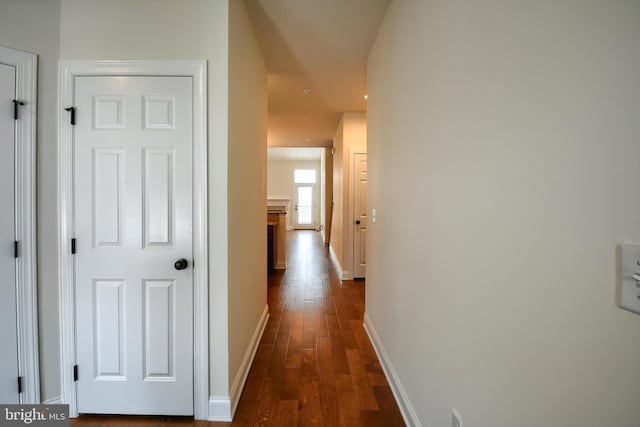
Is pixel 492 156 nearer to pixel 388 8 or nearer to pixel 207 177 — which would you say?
pixel 207 177

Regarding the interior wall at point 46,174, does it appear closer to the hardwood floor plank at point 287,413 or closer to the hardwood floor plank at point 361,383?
the hardwood floor plank at point 287,413

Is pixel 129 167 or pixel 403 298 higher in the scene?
pixel 129 167

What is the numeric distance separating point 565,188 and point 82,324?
7.83ft

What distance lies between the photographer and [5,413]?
152 cm

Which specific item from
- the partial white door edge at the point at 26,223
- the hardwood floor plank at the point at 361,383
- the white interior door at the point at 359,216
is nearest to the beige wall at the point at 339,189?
the white interior door at the point at 359,216

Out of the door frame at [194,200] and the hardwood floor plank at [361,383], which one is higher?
the door frame at [194,200]

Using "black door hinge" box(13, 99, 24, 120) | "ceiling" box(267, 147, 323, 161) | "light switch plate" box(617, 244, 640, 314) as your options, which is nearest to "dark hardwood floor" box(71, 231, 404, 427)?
"light switch plate" box(617, 244, 640, 314)

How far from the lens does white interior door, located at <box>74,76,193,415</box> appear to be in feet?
5.43

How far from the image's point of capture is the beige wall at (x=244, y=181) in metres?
1.77

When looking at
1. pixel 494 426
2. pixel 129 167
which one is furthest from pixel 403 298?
pixel 129 167

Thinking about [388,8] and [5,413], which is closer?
[5,413]

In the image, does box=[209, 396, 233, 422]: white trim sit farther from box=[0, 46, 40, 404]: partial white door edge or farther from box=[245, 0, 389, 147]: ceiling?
box=[245, 0, 389, 147]: ceiling

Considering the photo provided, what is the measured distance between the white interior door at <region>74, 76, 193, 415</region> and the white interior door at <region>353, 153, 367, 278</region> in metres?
3.34

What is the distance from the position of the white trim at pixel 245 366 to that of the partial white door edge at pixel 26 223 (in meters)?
1.13
